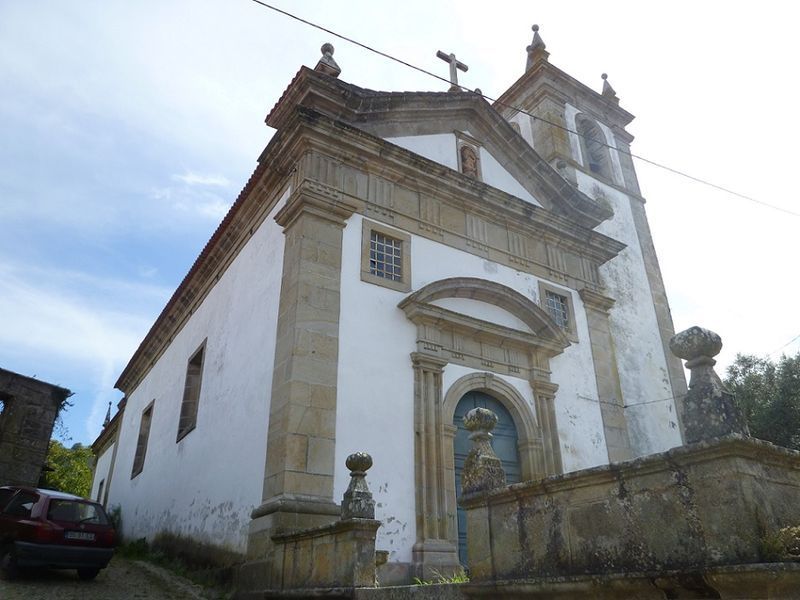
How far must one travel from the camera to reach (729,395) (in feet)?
10.6

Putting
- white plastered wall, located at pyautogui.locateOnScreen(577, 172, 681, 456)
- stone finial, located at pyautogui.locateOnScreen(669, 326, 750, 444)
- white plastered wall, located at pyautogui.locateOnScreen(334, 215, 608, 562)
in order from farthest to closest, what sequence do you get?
white plastered wall, located at pyautogui.locateOnScreen(577, 172, 681, 456)
white plastered wall, located at pyautogui.locateOnScreen(334, 215, 608, 562)
stone finial, located at pyautogui.locateOnScreen(669, 326, 750, 444)

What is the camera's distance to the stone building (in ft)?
51.3

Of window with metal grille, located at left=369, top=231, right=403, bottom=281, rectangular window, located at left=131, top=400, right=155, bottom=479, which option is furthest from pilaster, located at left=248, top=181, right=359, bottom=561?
rectangular window, located at left=131, top=400, right=155, bottom=479

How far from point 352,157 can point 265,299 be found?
2.53 meters

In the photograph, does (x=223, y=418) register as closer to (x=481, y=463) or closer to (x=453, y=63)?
(x=481, y=463)

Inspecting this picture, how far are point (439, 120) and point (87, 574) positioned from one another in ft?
29.5

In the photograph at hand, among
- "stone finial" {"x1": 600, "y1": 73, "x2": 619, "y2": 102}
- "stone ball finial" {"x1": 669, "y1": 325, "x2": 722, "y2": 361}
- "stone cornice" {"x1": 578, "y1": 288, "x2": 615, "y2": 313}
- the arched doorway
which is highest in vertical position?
"stone finial" {"x1": 600, "y1": 73, "x2": 619, "y2": 102}

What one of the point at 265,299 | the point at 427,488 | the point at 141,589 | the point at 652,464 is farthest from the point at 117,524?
the point at 652,464

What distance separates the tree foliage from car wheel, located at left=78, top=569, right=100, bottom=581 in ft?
50.4

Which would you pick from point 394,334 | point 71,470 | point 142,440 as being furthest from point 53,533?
point 71,470

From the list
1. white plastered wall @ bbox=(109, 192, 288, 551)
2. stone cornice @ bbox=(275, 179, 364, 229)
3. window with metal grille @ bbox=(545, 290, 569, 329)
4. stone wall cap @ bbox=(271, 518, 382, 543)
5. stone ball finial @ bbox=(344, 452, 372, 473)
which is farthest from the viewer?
window with metal grille @ bbox=(545, 290, 569, 329)

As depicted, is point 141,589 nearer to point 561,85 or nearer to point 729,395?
point 729,395

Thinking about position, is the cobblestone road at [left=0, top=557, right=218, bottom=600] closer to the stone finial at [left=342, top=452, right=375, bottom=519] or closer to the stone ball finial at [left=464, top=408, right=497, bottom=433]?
the stone finial at [left=342, top=452, right=375, bottom=519]

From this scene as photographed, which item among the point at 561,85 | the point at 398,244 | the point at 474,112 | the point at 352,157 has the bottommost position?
the point at 398,244
